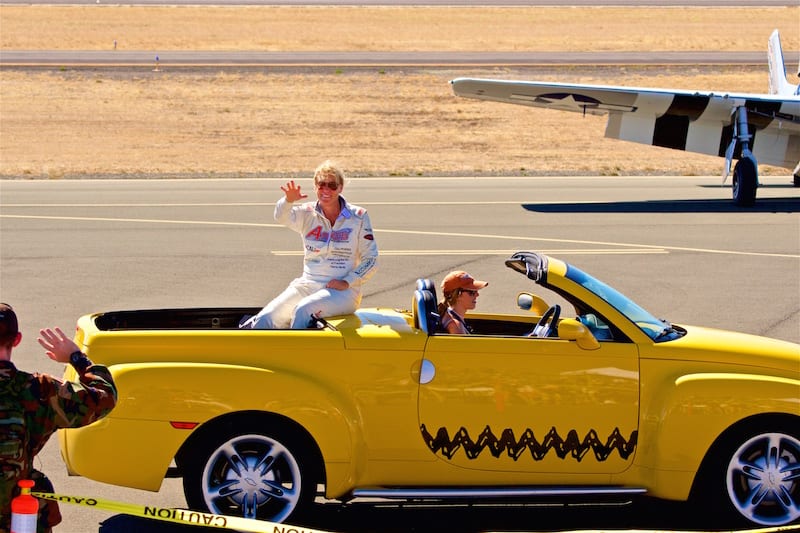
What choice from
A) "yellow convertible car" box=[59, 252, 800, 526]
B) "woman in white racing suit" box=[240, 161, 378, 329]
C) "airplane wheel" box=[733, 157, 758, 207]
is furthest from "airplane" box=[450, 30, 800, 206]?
"yellow convertible car" box=[59, 252, 800, 526]

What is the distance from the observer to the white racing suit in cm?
703

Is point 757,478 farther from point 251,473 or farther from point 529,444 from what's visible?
point 251,473

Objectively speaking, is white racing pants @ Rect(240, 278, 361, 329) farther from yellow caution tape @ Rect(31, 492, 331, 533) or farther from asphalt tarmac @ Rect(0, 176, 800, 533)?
yellow caution tape @ Rect(31, 492, 331, 533)

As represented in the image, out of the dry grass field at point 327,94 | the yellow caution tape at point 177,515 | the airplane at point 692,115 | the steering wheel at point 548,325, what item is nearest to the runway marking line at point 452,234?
the airplane at point 692,115

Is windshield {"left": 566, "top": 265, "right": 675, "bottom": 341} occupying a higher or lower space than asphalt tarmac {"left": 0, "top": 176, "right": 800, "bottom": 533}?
higher

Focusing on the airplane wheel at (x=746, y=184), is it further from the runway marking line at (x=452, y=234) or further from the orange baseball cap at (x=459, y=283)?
the orange baseball cap at (x=459, y=283)

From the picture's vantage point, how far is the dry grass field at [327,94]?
34.1 metres

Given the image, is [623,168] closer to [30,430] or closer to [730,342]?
[730,342]

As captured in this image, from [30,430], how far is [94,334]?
190 cm

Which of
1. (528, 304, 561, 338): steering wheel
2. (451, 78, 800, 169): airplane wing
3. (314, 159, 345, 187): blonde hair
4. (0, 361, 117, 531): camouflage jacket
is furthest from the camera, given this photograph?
(451, 78, 800, 169): airplane wing

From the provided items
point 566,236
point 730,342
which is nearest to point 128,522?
point 730,342

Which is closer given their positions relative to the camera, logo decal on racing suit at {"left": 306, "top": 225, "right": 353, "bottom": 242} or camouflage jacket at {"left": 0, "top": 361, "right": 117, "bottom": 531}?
camouflage jacket at {"left": 0, "top": 361, "right": 117, "bottom": 531}

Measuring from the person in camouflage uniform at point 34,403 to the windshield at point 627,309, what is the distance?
306cm

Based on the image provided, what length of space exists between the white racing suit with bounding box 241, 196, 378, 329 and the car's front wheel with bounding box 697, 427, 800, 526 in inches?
89.9
